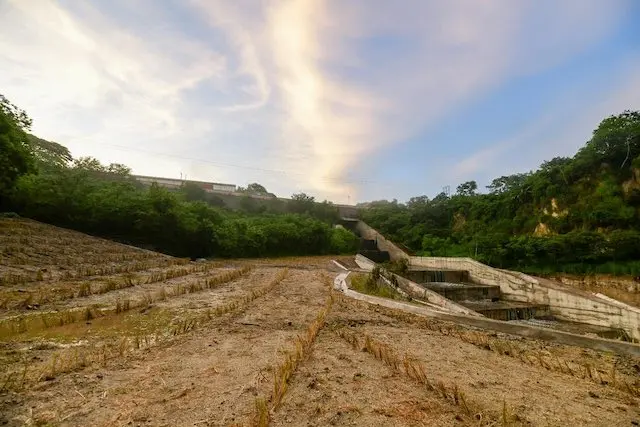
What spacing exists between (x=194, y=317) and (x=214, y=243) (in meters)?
17.6

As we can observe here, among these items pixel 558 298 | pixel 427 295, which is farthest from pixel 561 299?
pixel 427 295

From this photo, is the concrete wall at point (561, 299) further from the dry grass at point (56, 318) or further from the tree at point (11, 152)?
the tree at point (11, 152)

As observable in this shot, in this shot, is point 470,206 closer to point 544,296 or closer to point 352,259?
point 352,259

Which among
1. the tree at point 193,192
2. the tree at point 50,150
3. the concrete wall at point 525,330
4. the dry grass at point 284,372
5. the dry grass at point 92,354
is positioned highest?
the tree at point 50,150

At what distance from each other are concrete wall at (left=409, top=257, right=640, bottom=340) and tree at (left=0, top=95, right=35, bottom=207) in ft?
88.4

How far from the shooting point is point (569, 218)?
2183 cm

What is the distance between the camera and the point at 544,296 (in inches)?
610

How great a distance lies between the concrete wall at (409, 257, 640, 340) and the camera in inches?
476

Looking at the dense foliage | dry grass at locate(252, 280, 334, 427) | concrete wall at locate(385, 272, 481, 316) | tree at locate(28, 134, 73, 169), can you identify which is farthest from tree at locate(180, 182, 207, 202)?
dry grass at locate(252, 280, 334, 427)

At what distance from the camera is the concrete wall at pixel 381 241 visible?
30966mm

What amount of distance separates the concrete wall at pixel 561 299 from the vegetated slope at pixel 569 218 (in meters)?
2.81

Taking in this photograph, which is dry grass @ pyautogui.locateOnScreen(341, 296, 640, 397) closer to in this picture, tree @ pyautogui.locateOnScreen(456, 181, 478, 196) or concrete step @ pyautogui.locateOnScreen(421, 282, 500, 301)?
concrete step @ pyautogui.locateOnScreen(421, 282, 500, 301)

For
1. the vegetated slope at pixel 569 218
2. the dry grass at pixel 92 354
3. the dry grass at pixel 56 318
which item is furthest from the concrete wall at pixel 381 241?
the dry grass at pixel 92 354

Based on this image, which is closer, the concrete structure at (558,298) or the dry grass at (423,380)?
the dry grass at (423,380)
